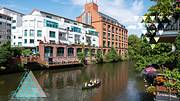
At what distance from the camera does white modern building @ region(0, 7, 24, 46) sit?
7754 centimetres

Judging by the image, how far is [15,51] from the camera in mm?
64375

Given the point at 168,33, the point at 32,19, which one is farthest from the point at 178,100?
the point at 32,19

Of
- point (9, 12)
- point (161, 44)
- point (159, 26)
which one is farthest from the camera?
point (9, 12)

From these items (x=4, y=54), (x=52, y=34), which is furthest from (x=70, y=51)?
(x=4, y=54)

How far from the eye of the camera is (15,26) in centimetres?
8125

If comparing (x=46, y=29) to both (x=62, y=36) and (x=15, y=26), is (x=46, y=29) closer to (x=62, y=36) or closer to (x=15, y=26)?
(x=62, y=36)

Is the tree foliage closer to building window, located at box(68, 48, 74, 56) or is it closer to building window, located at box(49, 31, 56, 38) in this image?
building window, located at box(49, 31, 56, 38)

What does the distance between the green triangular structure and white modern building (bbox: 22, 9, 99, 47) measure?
43895 mm

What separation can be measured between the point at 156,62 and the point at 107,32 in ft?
301

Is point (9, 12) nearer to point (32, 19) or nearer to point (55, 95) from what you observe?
point (32, 19)

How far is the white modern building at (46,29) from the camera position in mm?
73000

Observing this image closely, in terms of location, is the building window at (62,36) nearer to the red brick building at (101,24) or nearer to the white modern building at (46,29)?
the white modern building at (46,29)

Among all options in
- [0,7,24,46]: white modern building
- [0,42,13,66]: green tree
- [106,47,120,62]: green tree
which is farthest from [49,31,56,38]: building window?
[106,47,120,62]: green tree

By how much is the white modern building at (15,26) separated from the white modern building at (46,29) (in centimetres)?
286
